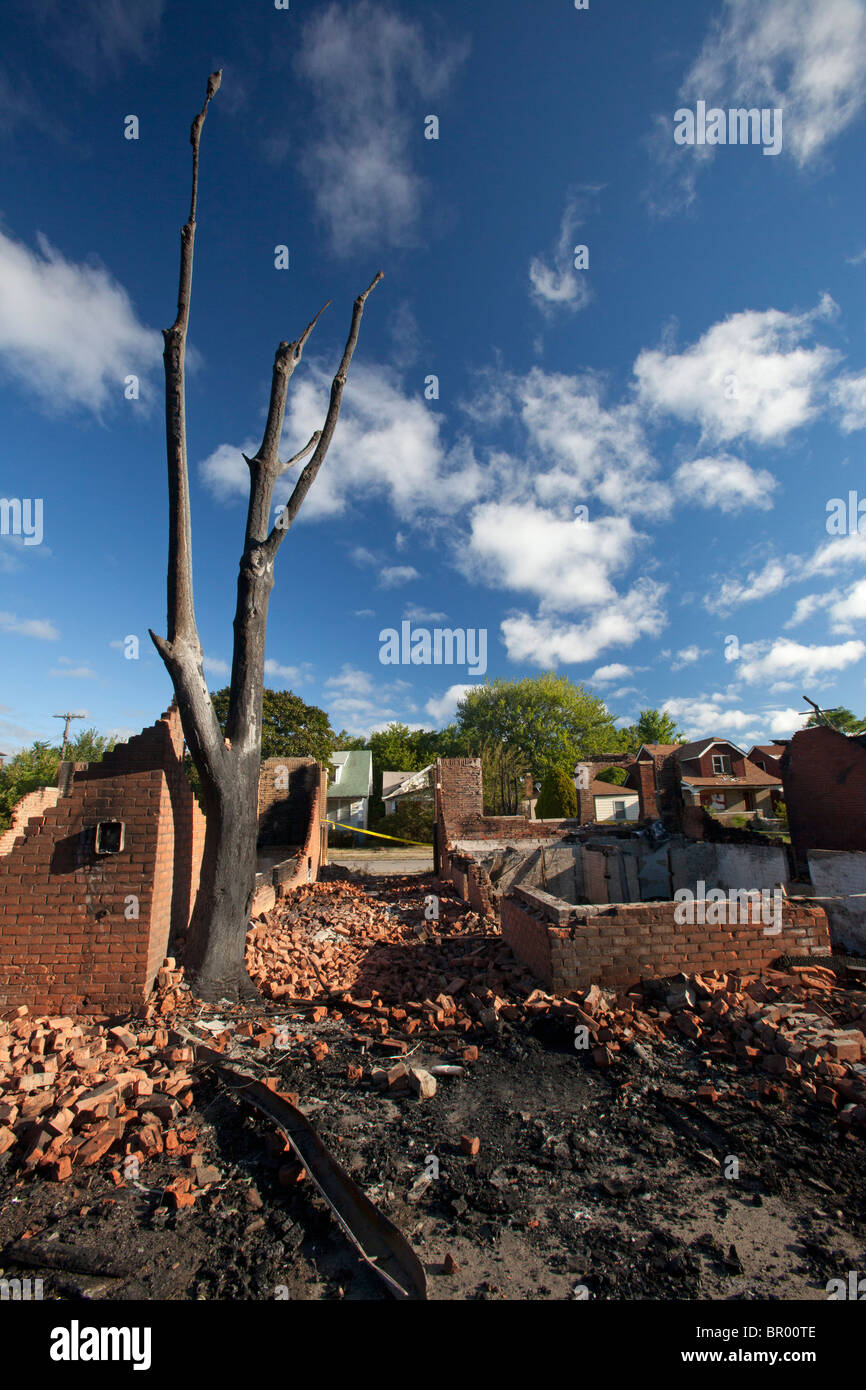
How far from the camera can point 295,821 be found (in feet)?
46.3

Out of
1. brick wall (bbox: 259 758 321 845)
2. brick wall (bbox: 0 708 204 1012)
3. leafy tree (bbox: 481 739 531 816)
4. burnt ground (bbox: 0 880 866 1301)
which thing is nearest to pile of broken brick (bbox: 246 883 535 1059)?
burnt ground (bbox: 0 880 866 1301)

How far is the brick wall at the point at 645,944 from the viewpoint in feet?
15.9

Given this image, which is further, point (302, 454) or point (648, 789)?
point (648, 789)

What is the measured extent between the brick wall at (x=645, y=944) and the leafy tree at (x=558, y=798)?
22.0 metres

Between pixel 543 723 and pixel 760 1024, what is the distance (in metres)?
41.5

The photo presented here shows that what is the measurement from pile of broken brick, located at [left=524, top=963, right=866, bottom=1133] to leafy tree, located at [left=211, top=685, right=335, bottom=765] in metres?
29.7

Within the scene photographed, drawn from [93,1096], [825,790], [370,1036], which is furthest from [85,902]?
[825,790]

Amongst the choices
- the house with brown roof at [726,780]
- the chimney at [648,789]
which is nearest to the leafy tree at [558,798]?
the house with brown roof at [726,780]

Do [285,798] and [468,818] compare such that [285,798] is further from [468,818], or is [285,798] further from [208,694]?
[208,694]

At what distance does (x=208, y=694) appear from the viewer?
6016 millimetres

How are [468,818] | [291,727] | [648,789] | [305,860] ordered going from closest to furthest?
[305,860] → [468,818] → [648,789] → [291,727]

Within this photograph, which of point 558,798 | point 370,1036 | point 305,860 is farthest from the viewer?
point 558,798
